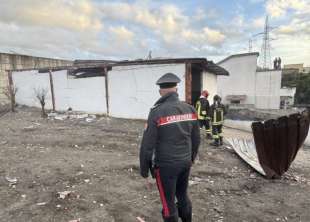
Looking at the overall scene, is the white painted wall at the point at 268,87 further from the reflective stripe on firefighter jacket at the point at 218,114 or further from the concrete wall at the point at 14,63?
the concrete wall at the point at 14,63

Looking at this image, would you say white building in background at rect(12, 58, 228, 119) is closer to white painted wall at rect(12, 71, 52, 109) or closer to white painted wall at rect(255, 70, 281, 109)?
white painted wall at rect(12, 71, 52, 109)

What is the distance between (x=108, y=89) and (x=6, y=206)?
27.8ft

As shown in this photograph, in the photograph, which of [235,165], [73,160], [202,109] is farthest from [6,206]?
[202,109]

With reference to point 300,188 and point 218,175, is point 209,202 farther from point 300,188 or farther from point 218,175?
point 300,188

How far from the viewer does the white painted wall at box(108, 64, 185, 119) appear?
33.7ft

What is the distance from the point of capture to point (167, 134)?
2.24 metres

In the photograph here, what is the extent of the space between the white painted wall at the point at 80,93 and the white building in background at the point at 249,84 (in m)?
14.3

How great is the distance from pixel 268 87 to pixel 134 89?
51.7ft

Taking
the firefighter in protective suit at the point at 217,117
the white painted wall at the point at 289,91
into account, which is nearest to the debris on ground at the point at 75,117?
the firefighter in protective suit at the point at 217,117

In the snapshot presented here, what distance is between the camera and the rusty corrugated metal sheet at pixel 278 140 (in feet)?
14.2

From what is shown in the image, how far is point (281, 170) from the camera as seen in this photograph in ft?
14.6

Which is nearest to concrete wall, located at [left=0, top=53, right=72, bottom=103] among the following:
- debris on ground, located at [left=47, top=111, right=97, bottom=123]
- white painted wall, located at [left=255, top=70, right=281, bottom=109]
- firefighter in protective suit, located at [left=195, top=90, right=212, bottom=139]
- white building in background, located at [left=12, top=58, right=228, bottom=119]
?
white building in background, located at [left=12, top=58, right=228, bottom=119]

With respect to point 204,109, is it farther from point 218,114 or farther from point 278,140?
point 278,140

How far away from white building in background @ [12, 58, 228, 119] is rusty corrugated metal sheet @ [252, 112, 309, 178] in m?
5.21
